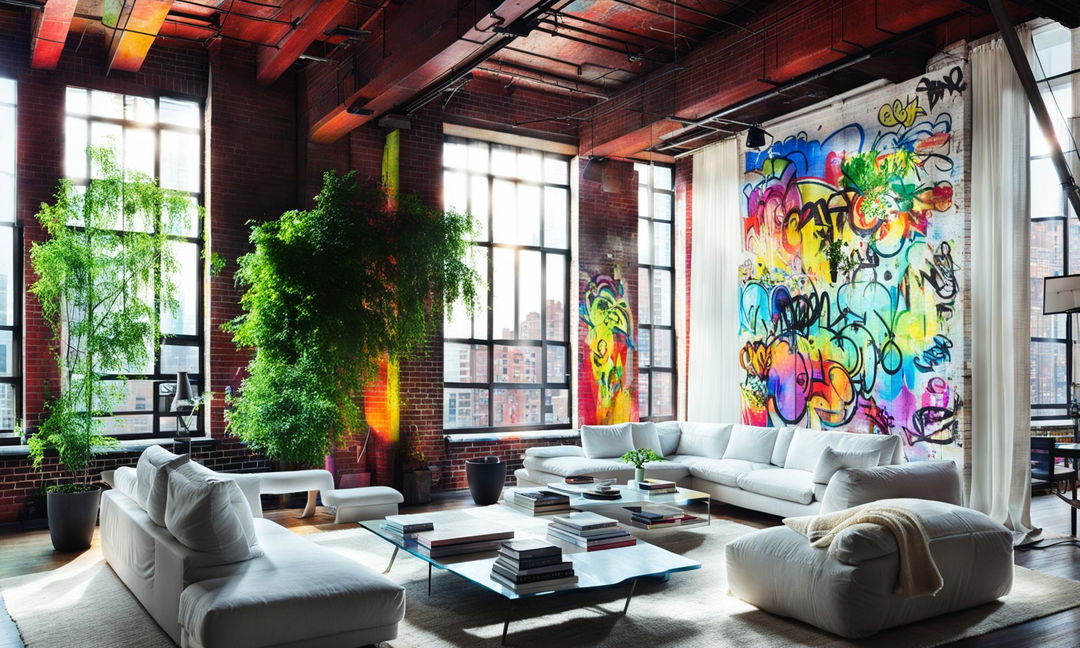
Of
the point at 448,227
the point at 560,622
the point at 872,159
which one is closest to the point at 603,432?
the point at 448,227

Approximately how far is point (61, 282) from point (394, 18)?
3653mm

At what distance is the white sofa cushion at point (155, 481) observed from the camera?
4.67 m

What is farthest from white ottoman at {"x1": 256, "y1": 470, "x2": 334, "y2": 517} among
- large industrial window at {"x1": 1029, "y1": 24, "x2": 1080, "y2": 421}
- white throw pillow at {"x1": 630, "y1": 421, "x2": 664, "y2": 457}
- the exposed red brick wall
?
large industrial window at {"x1": 1029, "y1": 24, "x2": 1080, "y2": 421}

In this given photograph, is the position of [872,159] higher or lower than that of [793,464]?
higher

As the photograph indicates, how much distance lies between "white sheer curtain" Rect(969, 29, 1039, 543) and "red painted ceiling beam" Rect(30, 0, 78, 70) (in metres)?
7.69

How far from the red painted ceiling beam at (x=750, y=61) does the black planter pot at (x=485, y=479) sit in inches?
167

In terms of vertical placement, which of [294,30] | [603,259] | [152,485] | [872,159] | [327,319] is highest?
[294,30]

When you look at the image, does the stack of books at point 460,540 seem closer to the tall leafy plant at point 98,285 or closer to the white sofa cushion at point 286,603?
the white sofa cushion at point 286,603

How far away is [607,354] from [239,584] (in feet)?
24.1

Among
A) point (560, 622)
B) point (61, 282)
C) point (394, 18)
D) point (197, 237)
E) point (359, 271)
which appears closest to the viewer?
point (560, 622)

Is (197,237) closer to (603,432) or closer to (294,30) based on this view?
(294,30)

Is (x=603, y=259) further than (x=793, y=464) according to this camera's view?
Yes

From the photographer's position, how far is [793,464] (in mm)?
8156

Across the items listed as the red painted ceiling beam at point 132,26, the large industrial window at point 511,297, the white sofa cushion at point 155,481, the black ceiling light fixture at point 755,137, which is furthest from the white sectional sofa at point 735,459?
the red painted ceiling beam at point 132,26
